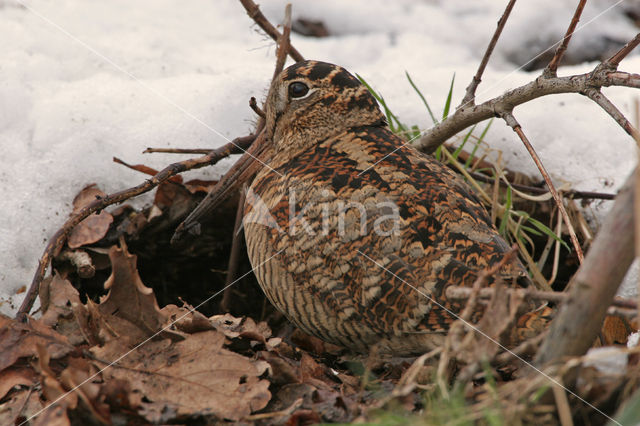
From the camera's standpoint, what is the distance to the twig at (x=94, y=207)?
114 inches

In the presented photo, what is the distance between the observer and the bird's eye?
3.28 m

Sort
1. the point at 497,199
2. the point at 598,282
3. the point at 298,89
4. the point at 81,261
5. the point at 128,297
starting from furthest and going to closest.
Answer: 1. the point at 497,199
2. the point at 81,261
3. the point at 298,89
4. the point at 128,297
5. the point at 598,282

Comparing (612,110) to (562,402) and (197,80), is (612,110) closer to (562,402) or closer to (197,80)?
(562,402)

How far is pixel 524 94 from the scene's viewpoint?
9.68ft

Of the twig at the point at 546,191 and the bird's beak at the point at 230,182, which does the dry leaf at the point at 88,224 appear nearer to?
the bird's beak at the point at 230,182

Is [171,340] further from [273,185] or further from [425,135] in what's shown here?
[425,135]

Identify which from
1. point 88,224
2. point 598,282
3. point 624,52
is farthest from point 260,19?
point 598,282

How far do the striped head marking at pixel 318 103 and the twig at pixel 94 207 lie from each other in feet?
1.06

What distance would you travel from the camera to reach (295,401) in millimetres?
2227

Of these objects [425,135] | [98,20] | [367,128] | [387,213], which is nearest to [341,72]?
[367,128]

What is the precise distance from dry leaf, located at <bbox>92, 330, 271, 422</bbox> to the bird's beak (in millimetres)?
1040

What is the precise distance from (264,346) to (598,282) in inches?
56.7

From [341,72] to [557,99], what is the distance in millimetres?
2050

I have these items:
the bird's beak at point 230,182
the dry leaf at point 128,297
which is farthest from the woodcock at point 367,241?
the dry leaf at point 128,297
